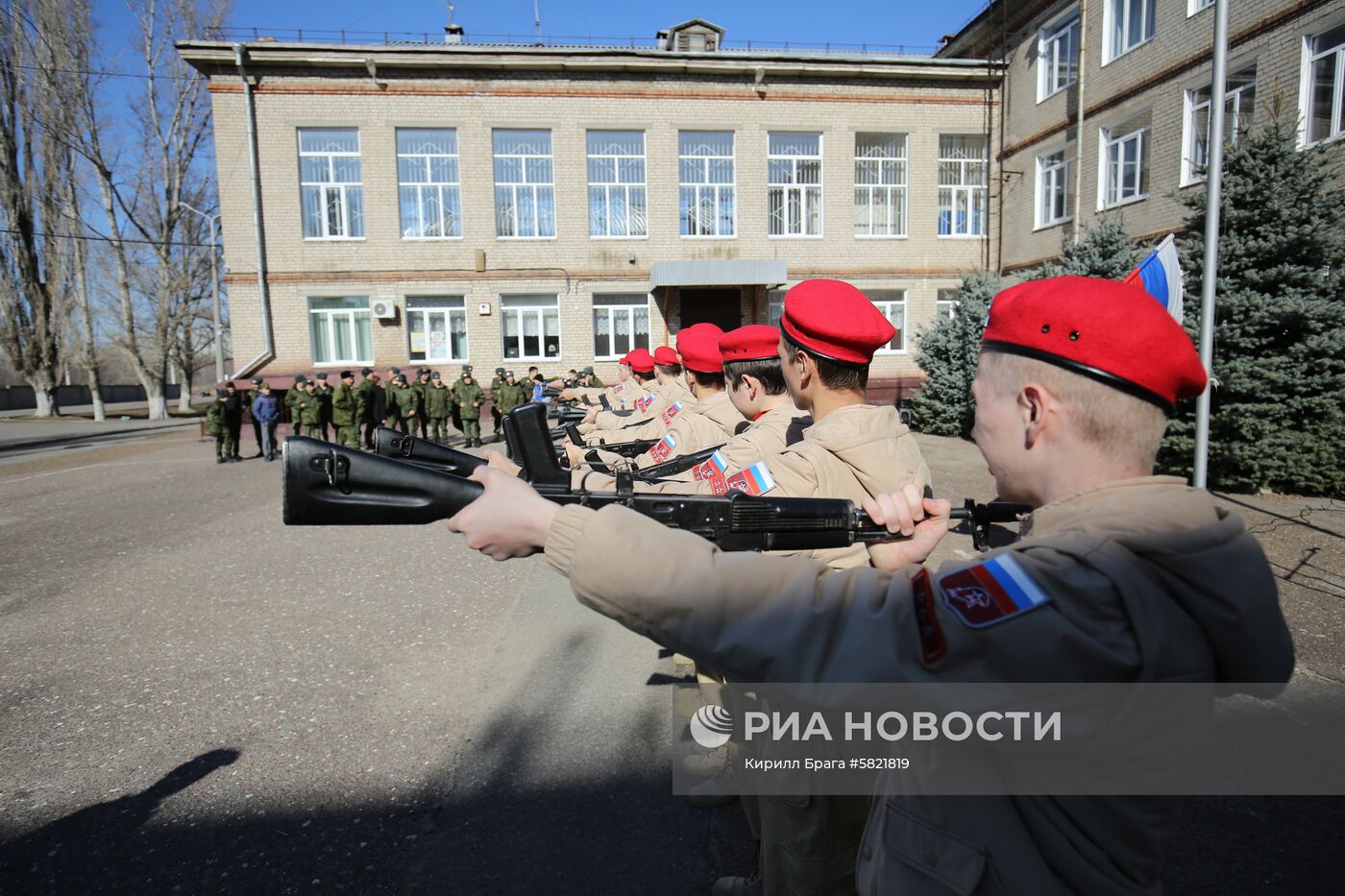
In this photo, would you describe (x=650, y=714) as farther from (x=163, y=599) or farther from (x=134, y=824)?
(x=163, y=599)

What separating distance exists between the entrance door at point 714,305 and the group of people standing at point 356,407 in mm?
5398

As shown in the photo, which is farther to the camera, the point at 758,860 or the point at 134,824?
the point at 134,824

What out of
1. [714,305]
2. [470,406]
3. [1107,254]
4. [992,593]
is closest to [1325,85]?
[1107,254]

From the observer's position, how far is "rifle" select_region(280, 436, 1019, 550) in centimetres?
138

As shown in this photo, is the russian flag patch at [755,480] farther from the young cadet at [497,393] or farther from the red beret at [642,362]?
the young cadet at [497,393]

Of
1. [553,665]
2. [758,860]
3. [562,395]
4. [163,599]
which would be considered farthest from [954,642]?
[562,395]

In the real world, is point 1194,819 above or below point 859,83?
below

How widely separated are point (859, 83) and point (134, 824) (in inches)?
889

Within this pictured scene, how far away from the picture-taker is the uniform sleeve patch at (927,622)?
3.16 ft

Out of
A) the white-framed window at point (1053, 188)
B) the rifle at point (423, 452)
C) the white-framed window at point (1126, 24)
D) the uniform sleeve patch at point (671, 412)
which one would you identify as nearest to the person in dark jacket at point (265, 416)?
the uniform sleeve patch at point (671, 412)

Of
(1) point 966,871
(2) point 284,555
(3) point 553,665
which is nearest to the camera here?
(1) point 966,871

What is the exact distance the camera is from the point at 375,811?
9.66 feet

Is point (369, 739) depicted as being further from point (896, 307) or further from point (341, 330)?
point (896, 307)

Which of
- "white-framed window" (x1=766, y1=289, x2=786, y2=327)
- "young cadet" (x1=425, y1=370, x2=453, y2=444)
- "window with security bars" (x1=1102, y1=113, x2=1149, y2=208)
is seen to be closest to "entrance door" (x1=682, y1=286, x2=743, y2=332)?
"white-framed window" (x1=766, y1=289, x2=786, y2=327)
